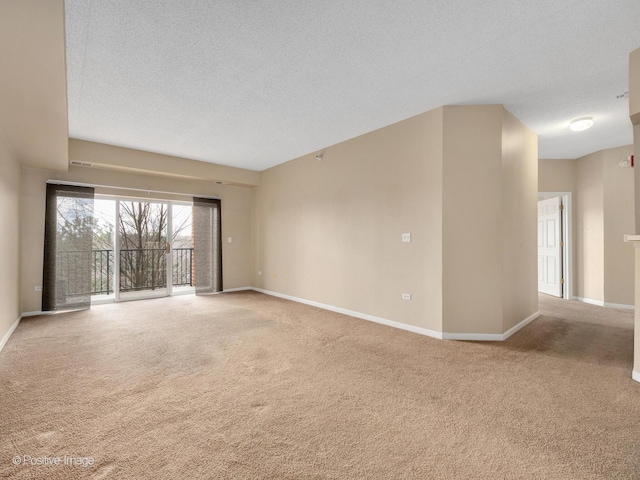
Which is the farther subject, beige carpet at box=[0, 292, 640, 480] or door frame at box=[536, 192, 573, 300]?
door frame at box=[536, 192, 573, 300]

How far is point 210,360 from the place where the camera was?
9.59 ft

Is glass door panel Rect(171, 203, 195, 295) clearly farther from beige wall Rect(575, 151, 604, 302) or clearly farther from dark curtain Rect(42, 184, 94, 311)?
beige wall Rect(575, 151, 604, 302)

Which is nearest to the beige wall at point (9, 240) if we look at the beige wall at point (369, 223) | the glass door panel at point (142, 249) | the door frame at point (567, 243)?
the glass door panel at point (142, 249)

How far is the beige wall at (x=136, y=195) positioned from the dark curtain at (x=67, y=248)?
122 mm

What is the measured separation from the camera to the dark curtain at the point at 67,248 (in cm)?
473

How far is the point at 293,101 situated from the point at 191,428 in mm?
3212

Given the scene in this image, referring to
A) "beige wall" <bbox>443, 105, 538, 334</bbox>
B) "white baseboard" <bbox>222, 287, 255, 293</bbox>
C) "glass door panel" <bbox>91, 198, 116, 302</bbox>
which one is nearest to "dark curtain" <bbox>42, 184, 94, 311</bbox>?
"glass door panel" <bbox>91, 198, 116, 302</bbox>

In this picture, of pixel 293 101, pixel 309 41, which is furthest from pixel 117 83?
pixel 309 41

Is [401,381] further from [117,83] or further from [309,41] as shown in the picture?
[117,83]

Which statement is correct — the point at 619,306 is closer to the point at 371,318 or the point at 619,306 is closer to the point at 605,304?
the point at 605,304

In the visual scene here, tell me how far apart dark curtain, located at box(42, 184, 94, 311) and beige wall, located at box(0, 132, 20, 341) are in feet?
1.24

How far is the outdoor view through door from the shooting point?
487 centimetres

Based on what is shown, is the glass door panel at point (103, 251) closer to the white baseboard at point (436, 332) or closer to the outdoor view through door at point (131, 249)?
the outdoor view through door at point (131, 249)

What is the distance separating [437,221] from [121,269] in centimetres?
576
